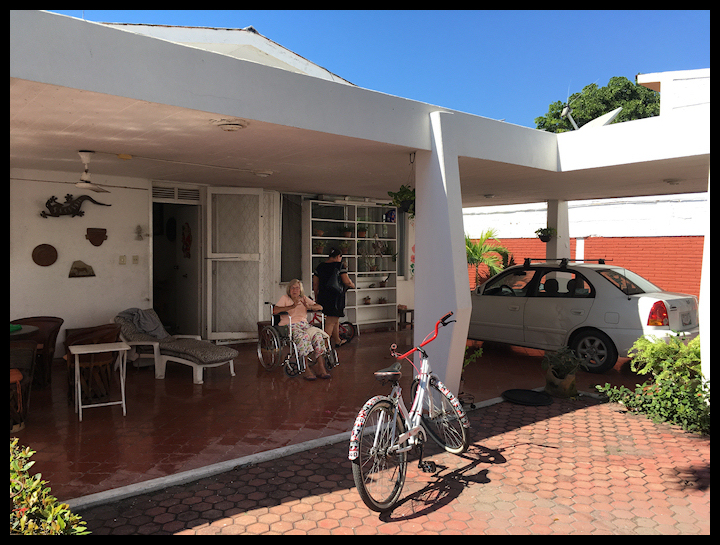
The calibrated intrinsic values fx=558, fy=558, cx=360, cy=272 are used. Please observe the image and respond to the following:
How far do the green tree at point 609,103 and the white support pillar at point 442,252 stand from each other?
19766mm

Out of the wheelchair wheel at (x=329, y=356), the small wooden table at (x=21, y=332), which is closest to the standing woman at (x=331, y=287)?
the wheelchair wheel at (x=329, y=356)

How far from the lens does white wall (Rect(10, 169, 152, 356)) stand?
23.2ft

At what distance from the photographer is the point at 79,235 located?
753 centimetres

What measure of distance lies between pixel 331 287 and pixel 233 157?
264cm

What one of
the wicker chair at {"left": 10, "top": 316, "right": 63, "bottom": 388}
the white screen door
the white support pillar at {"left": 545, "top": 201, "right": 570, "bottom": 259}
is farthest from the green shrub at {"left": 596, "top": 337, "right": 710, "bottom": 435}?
the wicker chair at {"left": 10, "top": 316, "right": 63, "bottom": 388}

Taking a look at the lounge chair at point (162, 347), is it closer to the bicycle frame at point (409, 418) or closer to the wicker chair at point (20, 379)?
the wicker chair at point (20, 379)

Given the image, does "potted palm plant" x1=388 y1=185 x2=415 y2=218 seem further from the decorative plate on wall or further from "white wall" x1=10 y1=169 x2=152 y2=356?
the decorative plate on wall

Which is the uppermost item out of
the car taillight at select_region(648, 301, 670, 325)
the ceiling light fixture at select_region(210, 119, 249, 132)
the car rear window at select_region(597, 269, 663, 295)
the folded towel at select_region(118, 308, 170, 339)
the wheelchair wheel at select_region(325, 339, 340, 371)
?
the ceiling light fixture at select_region(210, 119, 249, 132)

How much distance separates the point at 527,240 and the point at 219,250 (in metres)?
10.0

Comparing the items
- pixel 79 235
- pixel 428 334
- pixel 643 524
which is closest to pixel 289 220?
pixel 79 235

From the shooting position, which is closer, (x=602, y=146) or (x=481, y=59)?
(x=602, y=146)

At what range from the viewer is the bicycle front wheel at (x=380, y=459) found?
11.2ft

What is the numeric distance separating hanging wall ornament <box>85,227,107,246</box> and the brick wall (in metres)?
11.7

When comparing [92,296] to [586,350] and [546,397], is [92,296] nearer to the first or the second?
[546,397]
